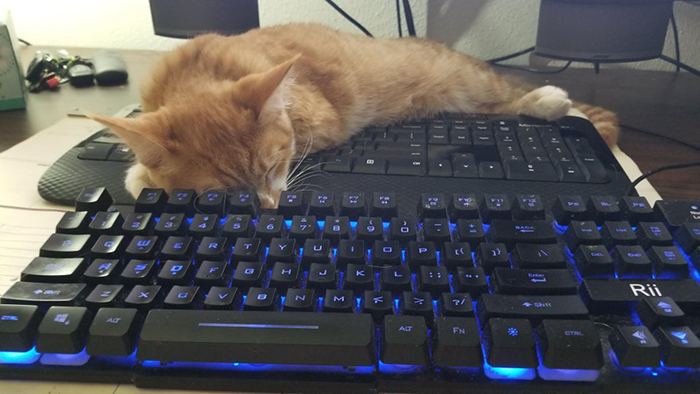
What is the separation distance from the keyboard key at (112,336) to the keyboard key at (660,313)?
42 cm

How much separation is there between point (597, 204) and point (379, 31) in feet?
3.22

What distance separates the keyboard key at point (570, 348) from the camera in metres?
0.37

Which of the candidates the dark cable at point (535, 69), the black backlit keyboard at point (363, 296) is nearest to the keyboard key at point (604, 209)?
the black backlit keyboard at point (363, 296)

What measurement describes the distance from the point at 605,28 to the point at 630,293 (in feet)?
2.36

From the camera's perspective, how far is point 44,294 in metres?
0.42

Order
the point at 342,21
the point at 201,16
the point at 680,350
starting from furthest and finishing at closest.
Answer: the point at 342,21 < the point at 201,16 < the point at 680,350

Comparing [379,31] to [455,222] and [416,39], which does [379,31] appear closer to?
[416,39]

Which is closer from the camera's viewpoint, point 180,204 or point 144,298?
point 144,298

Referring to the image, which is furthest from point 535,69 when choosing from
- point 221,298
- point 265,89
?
point 221,298

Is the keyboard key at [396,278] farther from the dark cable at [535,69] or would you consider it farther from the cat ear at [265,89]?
the dark cable at [535,69]

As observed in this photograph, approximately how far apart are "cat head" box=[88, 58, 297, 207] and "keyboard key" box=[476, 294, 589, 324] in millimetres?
463

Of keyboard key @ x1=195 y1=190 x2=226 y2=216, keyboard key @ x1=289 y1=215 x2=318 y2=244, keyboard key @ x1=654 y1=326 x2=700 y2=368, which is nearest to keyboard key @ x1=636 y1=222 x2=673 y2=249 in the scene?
keyboard key @ x1=654 y1=326 x2=700 y2=368

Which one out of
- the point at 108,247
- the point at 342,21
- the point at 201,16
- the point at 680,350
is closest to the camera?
the point at 680,350

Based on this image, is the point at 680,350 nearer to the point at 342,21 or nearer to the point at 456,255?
the point at 456,255
